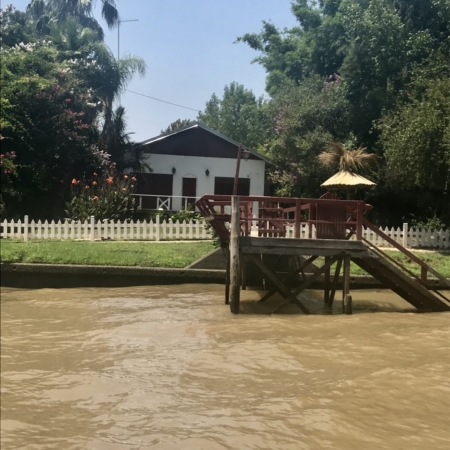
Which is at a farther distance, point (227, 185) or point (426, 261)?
point (227, 185)

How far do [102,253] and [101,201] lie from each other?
21.9 feet

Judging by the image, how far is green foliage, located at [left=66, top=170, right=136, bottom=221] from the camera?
19.5m

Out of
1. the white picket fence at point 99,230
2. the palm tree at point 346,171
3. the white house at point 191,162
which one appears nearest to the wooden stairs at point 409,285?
the palm tree at point 346,171

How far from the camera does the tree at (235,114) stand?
54906 millimetres

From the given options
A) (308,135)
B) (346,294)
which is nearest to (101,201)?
(308,135)

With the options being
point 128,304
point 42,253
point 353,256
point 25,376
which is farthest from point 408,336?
point 42,253

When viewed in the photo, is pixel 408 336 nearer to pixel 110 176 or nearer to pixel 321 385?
pixel 321 385

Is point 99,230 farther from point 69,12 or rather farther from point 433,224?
point 69,12

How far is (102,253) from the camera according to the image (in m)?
13.5

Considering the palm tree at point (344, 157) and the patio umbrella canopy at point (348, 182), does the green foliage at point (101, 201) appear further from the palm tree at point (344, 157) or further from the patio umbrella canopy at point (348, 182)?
the patio umbrella canopy at point (348, 182)

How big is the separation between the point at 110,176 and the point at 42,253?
10.2 metres

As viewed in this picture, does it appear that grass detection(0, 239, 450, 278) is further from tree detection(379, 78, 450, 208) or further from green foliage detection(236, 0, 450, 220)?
green foliage detection(236, 0, 450, 220)

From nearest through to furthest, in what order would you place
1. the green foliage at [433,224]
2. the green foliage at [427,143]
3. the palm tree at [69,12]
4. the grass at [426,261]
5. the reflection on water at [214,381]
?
the reflection on water at [214,381], the grass at [426,261], the green foliage at [427,143], the green foliage at [433,224], the palm tree at [69,12]

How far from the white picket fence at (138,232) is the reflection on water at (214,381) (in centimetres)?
771
